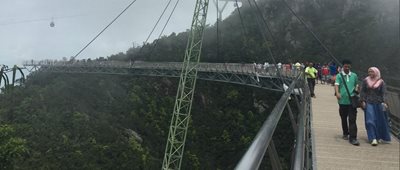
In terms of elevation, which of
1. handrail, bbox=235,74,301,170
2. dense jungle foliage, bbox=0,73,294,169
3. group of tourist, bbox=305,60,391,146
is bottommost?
dense jungle foliage, bbox=0,73,294,169

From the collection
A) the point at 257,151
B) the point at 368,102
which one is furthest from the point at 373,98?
the point at 257,151

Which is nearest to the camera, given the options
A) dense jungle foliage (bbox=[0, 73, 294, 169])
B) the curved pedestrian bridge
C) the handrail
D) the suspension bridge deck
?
the handrail

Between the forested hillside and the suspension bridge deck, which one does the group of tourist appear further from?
the forested hillside

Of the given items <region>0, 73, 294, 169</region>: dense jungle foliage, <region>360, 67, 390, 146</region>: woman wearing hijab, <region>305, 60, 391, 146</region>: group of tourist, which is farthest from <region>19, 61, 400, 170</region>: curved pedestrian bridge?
<region>0, 73, 294, 169</region>: dense jungle foliage

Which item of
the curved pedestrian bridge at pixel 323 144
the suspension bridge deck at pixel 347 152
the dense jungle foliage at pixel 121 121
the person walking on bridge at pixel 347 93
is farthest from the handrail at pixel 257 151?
the dense jungle foliage at pixel 121 121

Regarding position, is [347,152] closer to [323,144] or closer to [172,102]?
[323,144]

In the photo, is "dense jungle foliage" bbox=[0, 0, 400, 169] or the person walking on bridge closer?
the person walking on bridge

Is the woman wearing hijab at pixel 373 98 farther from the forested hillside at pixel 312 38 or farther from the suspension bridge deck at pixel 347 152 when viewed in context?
the forested hillside at pixel 312 38
